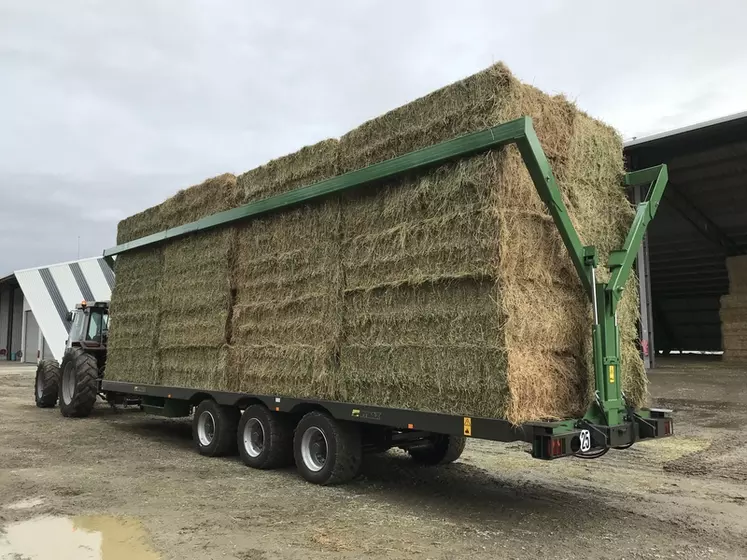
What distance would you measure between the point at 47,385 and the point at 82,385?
293 centimetres

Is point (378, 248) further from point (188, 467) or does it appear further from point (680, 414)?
point (680, 414)

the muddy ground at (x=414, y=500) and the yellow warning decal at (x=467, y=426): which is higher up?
the yellow warning decal at (x=467, y=426)

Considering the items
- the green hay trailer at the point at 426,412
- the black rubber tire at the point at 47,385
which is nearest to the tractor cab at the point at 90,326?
the black rubber tire at the point at 47,385

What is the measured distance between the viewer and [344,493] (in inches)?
258

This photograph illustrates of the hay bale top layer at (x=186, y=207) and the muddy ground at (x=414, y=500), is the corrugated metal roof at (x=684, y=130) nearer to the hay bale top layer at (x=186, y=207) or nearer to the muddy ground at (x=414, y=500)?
the muddy ground at (x=414, y=500)

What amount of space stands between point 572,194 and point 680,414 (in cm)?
766

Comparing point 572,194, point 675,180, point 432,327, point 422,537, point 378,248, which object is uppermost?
point 675,180

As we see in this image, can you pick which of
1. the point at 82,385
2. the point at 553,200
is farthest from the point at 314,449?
the point at 82,385

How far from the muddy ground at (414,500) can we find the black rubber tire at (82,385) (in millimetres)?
2294

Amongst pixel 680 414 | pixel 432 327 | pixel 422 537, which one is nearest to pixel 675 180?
pixel 680 414

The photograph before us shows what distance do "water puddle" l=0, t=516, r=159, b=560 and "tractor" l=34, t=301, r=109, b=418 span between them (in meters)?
7.25

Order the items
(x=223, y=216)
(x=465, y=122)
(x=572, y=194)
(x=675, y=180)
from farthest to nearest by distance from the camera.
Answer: (x=675, y=180) < (x=223, y=216) < (x=572, y=194) < (x=465, y=122)

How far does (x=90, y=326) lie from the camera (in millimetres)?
13789

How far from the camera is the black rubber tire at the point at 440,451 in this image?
7.83m
